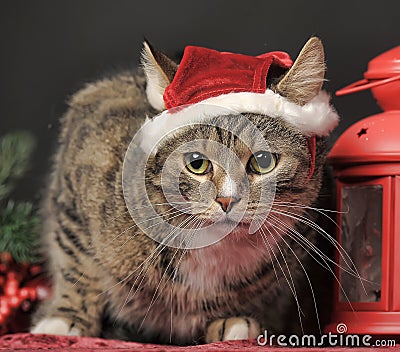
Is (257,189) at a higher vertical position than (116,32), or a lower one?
lower

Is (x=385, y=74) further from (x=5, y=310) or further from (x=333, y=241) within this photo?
(x=5, y=310)

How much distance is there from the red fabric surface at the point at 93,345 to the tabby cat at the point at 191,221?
0.07m

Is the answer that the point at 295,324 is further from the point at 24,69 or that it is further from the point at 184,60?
the point at 24,69

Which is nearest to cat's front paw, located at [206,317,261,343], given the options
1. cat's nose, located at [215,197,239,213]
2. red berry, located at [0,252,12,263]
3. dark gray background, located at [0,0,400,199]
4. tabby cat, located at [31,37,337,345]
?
tabby cat, located at [31,37,337,345]

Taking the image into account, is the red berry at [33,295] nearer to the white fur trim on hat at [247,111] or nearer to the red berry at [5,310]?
the red berry at [5,310]

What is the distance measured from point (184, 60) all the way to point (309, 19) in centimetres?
69

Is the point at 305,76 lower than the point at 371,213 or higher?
higher

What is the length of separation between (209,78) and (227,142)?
0.11 meters

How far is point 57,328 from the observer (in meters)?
1.51

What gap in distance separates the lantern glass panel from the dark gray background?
21.4 inches

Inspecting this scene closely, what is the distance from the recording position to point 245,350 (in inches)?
48.7

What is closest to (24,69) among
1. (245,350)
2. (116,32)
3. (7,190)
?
(116,32)

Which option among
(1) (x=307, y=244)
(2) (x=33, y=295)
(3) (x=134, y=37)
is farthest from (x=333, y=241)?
(3) (x=134, y=37)

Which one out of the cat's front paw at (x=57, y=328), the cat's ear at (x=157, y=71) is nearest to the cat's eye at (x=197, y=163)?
the cat's ear at (x=157, y=71)
